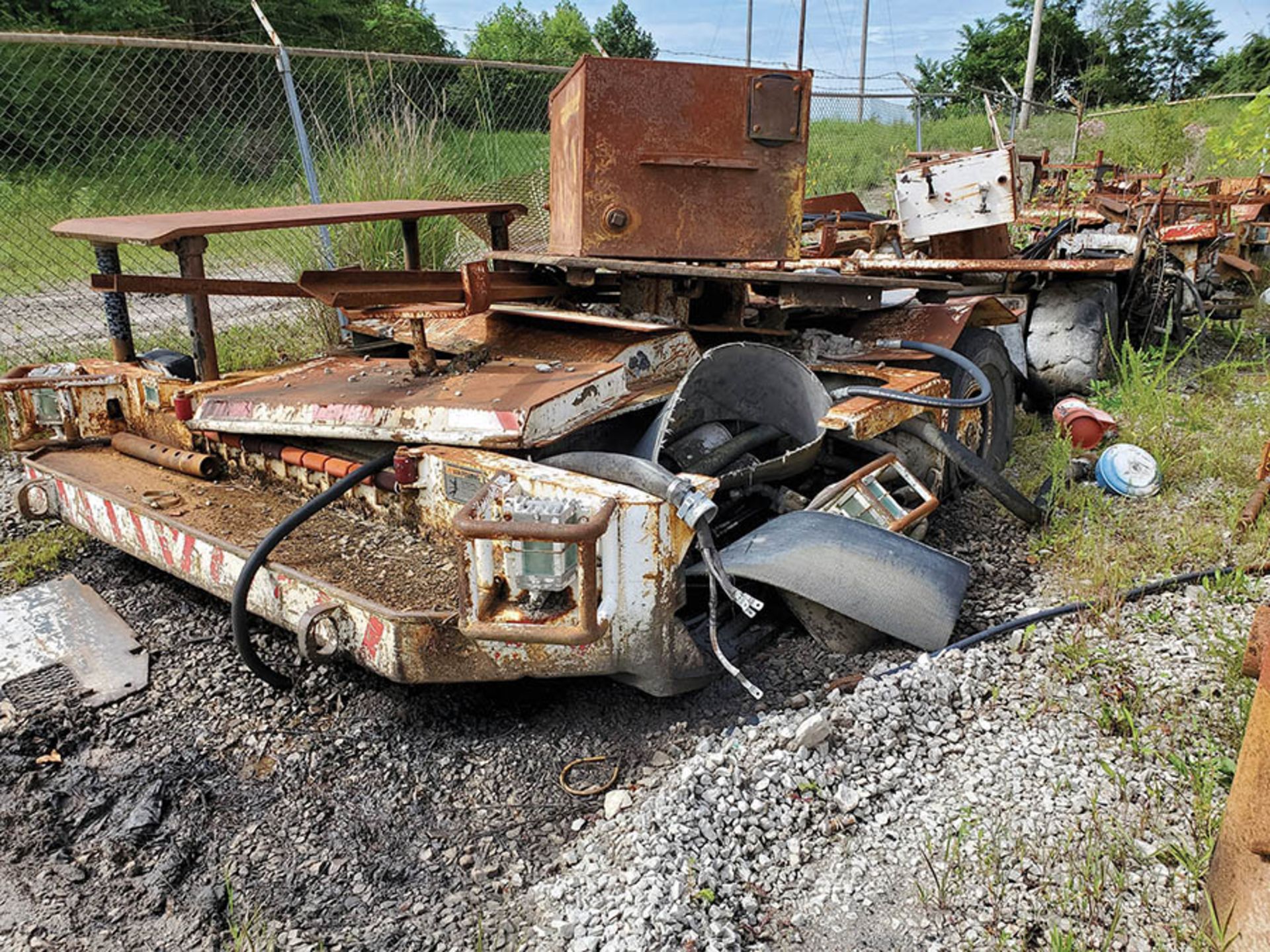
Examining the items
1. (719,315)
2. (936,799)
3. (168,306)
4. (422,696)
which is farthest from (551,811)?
(168,306)

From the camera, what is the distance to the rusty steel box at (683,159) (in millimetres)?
3211

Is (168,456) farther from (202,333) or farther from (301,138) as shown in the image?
(301,138)

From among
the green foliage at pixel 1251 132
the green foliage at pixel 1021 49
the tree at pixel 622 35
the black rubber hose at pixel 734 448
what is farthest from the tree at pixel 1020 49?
the black rubber hose at pixel 734 448

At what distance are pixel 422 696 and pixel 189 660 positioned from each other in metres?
0.84

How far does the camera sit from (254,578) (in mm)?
2521

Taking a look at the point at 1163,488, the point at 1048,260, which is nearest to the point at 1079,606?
the point at 1163,488

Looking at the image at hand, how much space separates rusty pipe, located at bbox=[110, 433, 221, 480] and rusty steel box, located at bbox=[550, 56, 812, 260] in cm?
154

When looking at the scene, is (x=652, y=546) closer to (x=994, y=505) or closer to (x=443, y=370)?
(x=443, y=370)

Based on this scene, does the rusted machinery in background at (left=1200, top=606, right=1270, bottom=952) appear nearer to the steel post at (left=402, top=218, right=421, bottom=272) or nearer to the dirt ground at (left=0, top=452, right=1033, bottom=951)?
the dirt ground at (left=0, top=452, right=1033, bottom=951)

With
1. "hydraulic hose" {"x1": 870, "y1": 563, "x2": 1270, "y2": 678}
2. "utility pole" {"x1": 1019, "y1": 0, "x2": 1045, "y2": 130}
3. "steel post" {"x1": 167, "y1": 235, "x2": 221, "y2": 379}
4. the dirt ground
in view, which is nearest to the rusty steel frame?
"steel post" {"x1": 167, "y1": 235, "x2": 221, "y2": 379}

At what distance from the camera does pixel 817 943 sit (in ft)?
Answer: 5.71

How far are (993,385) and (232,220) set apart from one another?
350 cm

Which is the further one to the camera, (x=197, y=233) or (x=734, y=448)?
(x=734, y=448)

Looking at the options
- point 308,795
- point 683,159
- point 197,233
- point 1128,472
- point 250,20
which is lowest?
point 308,795
